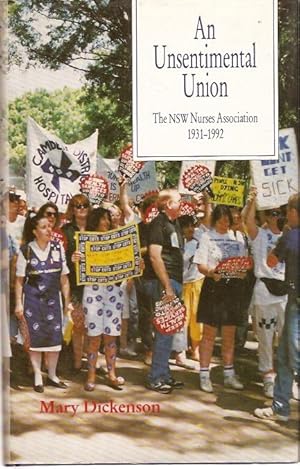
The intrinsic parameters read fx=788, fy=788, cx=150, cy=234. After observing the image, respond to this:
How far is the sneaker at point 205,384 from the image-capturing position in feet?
6.92

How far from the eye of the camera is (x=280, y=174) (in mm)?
2082

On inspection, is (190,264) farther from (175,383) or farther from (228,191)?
(175,383)

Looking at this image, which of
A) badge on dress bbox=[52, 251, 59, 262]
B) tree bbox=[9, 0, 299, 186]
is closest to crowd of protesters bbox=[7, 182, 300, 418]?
badge on dress bbox=[52, 251, 59, 262]

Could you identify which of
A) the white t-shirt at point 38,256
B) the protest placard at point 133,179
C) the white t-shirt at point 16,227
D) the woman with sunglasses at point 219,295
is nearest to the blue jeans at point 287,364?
the woman with sunglasses at point 219,295

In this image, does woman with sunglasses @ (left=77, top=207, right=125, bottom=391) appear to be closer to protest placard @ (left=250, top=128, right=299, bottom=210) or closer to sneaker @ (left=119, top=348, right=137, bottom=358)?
sneaker @ (left=119, top=348, right=137, bottom=358)

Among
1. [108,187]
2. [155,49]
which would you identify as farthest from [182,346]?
[155,49]

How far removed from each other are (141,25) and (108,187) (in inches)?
17.0

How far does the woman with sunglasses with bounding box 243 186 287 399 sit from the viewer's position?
2094mm

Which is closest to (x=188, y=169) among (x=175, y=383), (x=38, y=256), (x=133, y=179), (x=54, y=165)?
(x=133, y=179)

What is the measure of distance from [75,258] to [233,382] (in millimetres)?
539

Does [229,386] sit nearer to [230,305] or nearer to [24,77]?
[230,305]

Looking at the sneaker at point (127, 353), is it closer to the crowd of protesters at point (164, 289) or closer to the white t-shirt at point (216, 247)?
the crowd of protesters at point (164, 289)

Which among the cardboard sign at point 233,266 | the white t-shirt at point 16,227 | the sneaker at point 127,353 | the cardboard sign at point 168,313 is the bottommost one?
the sneaker at point 127,353

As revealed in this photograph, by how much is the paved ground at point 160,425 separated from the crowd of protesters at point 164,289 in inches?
1.0
